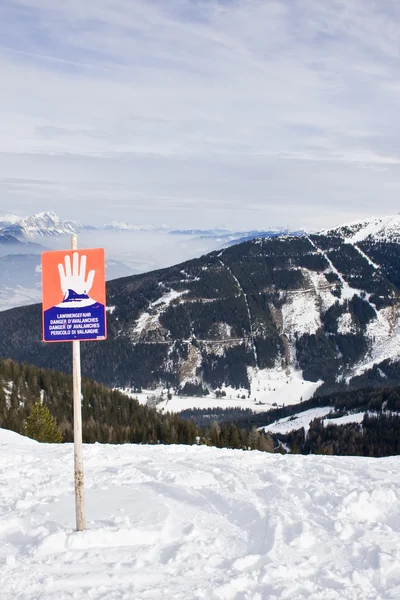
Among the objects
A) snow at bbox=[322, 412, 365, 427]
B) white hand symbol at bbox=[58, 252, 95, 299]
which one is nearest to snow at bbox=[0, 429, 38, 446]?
white hand symbol at bbox=[58, 252, 95, 299]

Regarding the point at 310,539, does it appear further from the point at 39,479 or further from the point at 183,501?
the point at 39,479

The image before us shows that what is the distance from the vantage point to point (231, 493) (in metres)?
17.8

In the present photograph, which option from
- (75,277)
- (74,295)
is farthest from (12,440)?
(75,277)

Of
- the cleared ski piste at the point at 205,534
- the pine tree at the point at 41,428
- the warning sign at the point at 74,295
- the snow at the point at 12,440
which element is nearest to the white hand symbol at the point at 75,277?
the warning sign at the point at 74,295

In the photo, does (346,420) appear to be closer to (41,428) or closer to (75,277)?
(41,428)

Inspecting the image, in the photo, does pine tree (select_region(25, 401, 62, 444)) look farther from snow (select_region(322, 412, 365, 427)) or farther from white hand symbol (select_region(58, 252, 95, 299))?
snow (select_region(322, 412, 365, 427))

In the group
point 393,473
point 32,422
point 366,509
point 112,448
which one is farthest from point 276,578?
point 32,422

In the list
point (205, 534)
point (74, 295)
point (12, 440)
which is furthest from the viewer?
point (12, 440)

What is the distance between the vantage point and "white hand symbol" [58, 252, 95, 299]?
1366cm

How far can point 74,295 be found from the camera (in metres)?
13.7

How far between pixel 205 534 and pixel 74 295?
22.9 feet

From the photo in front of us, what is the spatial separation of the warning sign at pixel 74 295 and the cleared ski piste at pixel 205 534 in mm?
5073

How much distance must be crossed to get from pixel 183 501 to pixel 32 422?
5521 centimetres

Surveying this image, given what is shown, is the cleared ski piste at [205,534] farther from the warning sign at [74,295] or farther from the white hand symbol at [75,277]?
the white hand symbol at [75,277]
